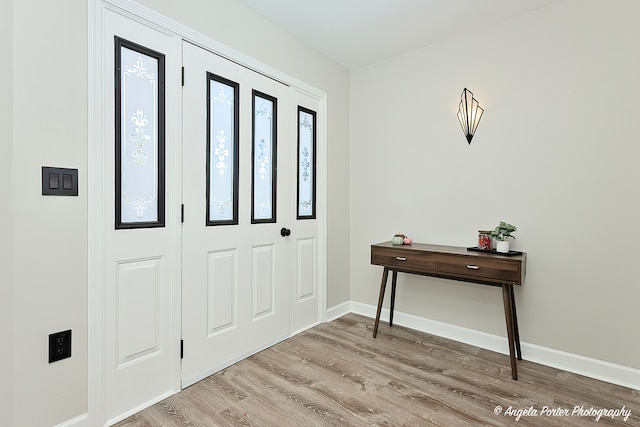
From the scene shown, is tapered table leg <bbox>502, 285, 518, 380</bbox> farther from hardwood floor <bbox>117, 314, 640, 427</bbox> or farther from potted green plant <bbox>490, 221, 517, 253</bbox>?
potted green plant <bbox>490, 221, 517, 253</bbox>

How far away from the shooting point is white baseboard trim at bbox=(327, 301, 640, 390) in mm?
2111

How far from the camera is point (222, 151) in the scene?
2.27 meters

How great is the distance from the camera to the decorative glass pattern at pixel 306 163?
2961 mm

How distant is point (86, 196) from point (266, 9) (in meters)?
1.85

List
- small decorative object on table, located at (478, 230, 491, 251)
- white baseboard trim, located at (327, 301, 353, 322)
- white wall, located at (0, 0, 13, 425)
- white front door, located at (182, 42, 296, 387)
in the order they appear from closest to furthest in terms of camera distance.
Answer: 1. white wall, located at (0, 0, 13, 425)
2. white front door, located at (182, 42, 296, 387)
3. small decorative object on table, located at (478, 230, 491, 251)
4. white baseboard trim, located at (327, 301, 353, 322)

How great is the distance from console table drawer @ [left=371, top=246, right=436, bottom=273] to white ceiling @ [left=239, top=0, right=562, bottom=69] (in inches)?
73.9

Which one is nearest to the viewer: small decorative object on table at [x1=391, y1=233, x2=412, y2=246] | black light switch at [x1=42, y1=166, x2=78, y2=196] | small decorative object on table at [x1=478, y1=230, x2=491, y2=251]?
black light switch at [x1=42, y1=166, x2=78, y2=196]

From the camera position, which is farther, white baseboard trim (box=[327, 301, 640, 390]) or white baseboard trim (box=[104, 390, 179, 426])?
white baseboard trim (box=[327, 301, 640, 390])

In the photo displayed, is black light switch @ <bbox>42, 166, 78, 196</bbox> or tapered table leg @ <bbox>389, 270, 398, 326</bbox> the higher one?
black light switch @ <bbox>42, 166, 78, 196</bbox>

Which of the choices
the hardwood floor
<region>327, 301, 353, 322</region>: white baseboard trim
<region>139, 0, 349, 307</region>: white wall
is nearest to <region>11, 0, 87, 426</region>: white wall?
the hardwood floor

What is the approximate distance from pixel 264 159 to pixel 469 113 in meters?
1.81

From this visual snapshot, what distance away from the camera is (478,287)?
2.70 m

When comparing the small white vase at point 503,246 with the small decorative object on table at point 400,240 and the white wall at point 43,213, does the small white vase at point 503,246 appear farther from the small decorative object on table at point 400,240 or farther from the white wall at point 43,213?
the white wall at point 43,213

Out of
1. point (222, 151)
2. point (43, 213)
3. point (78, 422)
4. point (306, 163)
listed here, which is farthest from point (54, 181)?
point (306, 163)
